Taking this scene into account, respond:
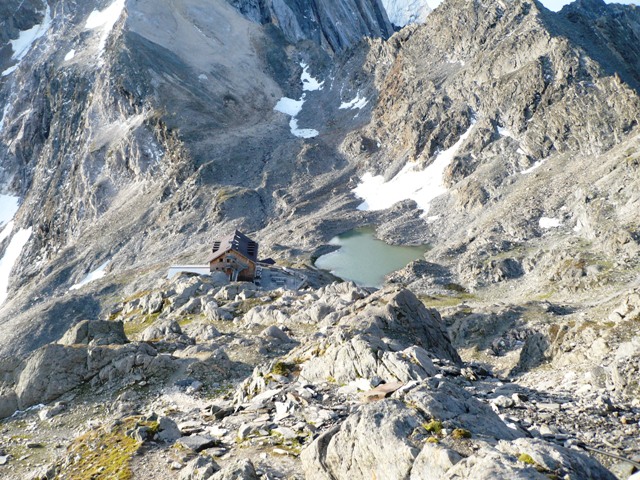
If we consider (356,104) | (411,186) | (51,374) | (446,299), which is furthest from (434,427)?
(356,104)

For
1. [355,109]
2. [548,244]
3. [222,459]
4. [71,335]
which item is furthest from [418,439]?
[355,109]

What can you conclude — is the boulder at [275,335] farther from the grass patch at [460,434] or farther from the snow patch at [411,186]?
the snow patch at [411,186]

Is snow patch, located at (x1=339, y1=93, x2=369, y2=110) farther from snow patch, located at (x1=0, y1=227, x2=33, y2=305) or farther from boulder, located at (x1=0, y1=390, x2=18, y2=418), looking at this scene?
boulder, located at (x1=0, y1=390, x2=18, y2=418)

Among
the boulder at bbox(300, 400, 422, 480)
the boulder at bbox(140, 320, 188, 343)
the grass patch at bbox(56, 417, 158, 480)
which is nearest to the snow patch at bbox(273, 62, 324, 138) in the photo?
the boulder at bbox(140, 320, 188, 343)

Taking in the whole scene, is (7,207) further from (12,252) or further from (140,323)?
(140,323)

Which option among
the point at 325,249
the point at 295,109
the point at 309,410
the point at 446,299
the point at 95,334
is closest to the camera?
the point at 309,410

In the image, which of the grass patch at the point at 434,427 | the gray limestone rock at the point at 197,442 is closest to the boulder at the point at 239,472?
the gray limestone rock at the point at 197,442
